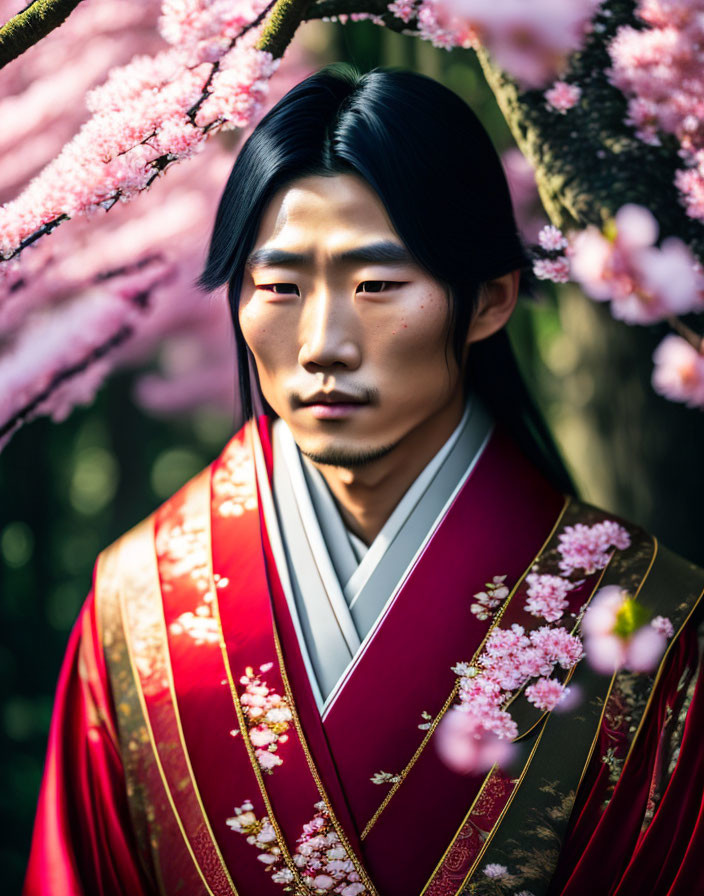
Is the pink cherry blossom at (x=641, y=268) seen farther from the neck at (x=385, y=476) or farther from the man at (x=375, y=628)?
the neck at (x=385, y=476)

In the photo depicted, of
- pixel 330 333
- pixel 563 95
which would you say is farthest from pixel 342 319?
pixel 563 95

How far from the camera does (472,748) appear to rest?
167 centimetres

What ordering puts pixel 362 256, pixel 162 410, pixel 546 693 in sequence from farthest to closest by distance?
pixel 162 410, pixel 546 693, pixel 362 256

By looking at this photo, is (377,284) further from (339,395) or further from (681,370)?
(681,370)

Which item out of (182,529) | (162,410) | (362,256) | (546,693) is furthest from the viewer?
(162,410)

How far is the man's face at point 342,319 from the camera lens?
1.60 m

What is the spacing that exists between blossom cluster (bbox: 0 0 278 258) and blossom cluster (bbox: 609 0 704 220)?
665mm

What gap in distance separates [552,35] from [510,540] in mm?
952

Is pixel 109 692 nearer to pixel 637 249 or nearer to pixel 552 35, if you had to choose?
pixel 637 249

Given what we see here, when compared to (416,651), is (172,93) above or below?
above

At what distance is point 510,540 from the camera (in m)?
1.80

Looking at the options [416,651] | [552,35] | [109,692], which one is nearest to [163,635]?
[109,692]

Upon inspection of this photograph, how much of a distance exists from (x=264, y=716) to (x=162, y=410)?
1.07 metres

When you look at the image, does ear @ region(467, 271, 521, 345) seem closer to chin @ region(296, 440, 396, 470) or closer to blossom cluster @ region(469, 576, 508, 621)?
chin @ region(296, 440, 396, 470)
